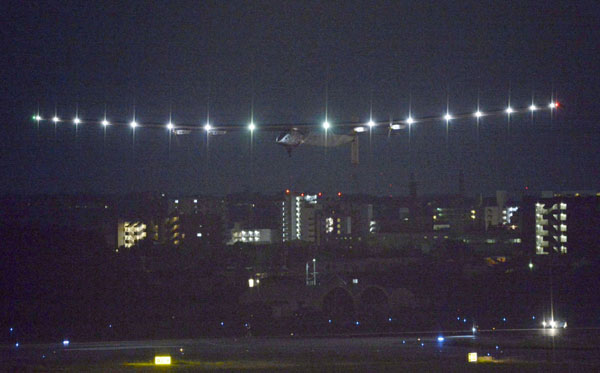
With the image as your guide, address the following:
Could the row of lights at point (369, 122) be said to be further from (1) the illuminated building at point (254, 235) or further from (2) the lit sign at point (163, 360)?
(1) the illuminated building at point (254, 235)

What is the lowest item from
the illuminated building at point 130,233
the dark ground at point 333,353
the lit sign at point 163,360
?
the dark ground at point 333,353

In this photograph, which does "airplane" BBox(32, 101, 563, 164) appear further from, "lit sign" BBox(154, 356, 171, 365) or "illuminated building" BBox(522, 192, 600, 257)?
"illuminated building" BBox(522, 192, 600, 257)

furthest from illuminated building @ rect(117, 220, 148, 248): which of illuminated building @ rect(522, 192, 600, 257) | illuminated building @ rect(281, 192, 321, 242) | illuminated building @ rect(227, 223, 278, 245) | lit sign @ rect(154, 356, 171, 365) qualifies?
illuminated building @ rect(522, 192, 600, 257)

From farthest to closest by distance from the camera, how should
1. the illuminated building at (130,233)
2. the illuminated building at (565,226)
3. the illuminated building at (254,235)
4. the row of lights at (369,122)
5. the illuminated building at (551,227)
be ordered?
1. the illuminated building at (254,235)
2. the illuminated building at (551,227)
3. the illuminated building at (130,233)
4. the illuminated building at (565,226)
5. the row of lights at (369,122)

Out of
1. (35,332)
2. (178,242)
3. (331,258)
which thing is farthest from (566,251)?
(35,332)

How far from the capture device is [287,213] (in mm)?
28312

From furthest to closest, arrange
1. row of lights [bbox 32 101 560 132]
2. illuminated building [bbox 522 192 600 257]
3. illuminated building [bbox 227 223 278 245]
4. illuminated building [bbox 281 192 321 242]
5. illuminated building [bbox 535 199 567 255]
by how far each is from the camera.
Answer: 1. illuminated building [bbox 227 223 278 245]
2. illuminated building [bbox 281 192 321 242]
3. illuminated building [bbox 535 199 567 255]
4. illuminated building [bbox 522 192 600 257]
5. row of lights [bbox 32 101 560 132]

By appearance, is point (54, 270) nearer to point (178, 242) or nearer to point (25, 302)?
point (25, 302)

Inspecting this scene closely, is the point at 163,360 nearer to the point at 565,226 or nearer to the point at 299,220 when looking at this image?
the point at 565,226

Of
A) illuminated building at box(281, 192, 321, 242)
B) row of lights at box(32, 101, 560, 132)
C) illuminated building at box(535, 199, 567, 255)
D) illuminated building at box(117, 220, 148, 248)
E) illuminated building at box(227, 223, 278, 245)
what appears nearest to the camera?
row of lights at box(32, 101, 560, 132)

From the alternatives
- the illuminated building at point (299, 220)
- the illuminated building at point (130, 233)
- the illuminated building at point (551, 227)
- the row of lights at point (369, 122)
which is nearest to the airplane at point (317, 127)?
the row of lights at point (369, 122)

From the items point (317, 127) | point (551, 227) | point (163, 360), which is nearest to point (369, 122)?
point (317, 127)

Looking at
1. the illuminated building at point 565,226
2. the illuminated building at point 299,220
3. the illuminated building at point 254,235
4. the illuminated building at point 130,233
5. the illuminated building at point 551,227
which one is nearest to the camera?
the illuminated building at point 565,226

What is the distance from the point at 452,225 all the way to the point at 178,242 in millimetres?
14208
